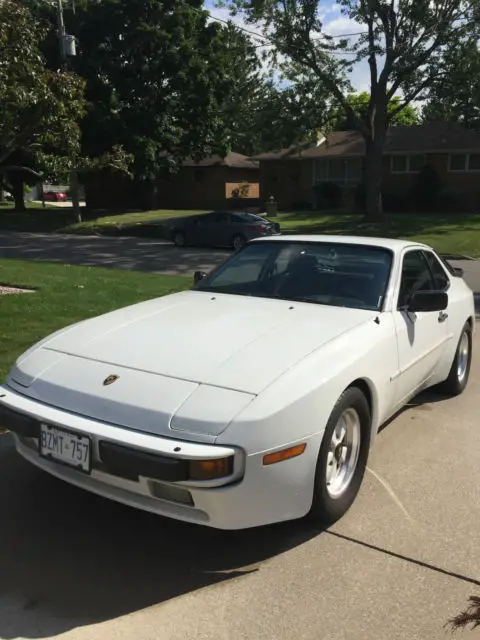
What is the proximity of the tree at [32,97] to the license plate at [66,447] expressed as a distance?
20.7 feet

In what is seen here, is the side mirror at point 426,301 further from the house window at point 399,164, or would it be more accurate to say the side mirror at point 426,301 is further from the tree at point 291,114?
the house window at point 399,164

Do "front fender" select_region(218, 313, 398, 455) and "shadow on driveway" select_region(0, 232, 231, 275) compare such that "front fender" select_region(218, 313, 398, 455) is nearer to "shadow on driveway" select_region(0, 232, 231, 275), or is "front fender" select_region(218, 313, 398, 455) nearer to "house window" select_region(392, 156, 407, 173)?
"shadow on driveway" select_region(0, 232, 231, 275)

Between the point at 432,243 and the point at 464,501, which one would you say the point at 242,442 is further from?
the point at 432,243

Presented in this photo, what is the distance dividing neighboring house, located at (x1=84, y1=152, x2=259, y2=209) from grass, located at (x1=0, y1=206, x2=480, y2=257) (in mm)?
4803

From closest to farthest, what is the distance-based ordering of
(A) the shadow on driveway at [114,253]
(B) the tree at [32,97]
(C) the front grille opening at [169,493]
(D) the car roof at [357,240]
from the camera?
(C) the front grille opening at [169,493]
(D) the car roof at [357,240]
(B) the tree at [32,97]
(A) the shadow on driveway at [114,253]

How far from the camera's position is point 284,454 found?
2832 mm

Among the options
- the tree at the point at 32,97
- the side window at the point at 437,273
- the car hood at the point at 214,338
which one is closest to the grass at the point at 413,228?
the tree at the point at 32,97

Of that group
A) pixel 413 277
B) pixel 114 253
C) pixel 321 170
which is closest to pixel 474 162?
pixel 321 170

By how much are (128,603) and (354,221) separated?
1096 inches

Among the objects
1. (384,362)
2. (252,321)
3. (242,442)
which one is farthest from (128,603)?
(384,362)

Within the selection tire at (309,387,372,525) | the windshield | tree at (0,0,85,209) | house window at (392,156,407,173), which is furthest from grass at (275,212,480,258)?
tire at (309,387,372,525)

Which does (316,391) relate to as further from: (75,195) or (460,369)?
(75,195)

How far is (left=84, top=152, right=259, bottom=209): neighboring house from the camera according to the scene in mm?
41531

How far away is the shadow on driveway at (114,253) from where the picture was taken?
1661 centimetres
